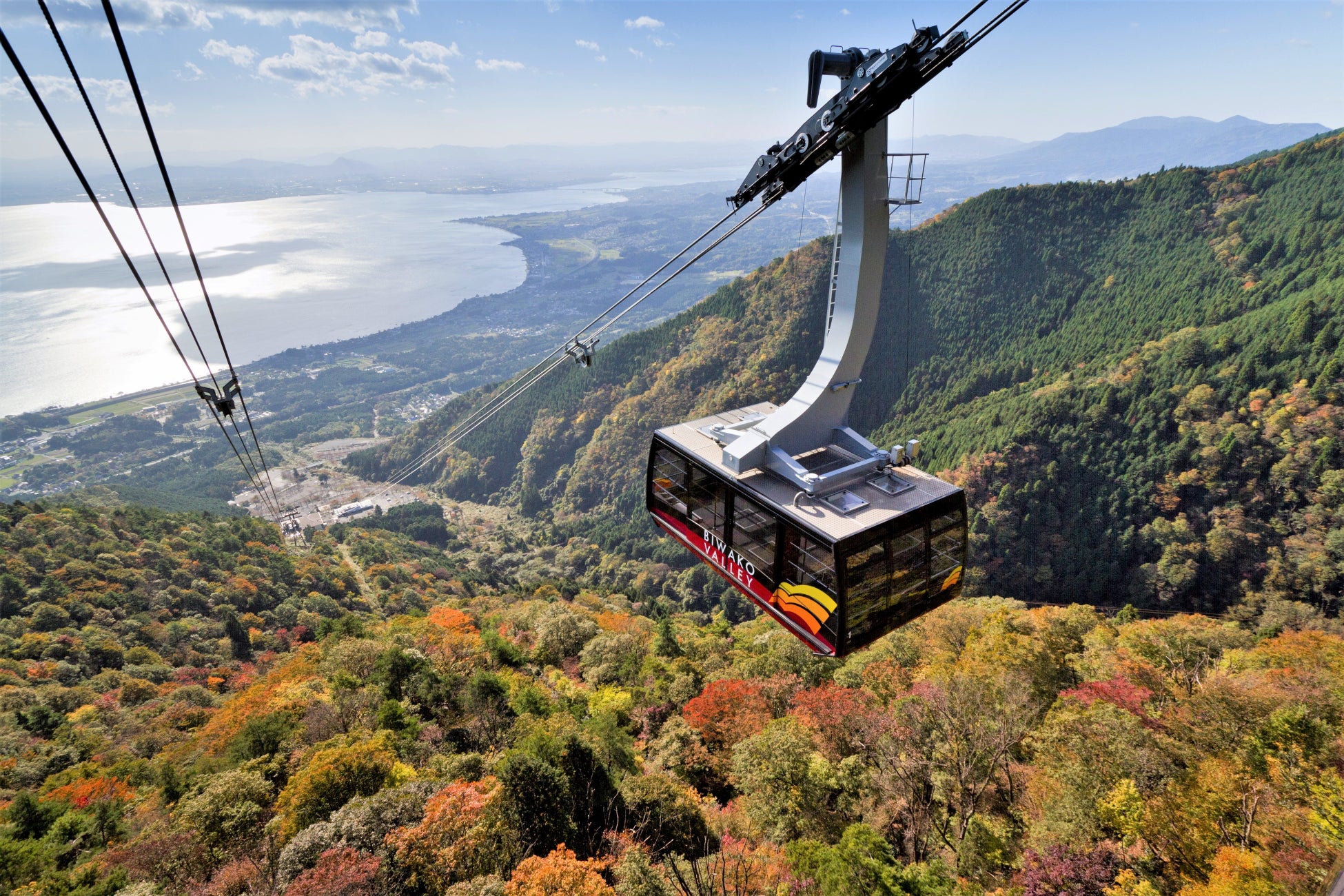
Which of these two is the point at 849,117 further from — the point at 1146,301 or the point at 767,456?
the point at 1146,301

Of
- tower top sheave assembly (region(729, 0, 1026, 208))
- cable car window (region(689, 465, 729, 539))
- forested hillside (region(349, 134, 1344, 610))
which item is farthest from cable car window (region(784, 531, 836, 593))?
forested hillside (region(349, 134, 1344, 610))

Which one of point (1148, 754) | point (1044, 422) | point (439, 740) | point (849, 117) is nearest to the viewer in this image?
point (849, 117)

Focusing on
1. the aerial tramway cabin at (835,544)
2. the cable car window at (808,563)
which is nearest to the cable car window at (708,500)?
the aerial tramway cabin at (835,544)

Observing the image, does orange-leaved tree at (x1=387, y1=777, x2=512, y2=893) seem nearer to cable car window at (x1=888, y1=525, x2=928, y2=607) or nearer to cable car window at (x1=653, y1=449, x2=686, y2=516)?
cable car window at (x1=653, y1=449, x2=686, y2=516)

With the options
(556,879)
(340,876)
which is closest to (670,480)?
(556,879)

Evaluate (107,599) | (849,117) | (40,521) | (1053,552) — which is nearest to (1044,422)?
(1053,552)

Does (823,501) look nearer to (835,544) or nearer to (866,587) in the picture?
(835,544)
